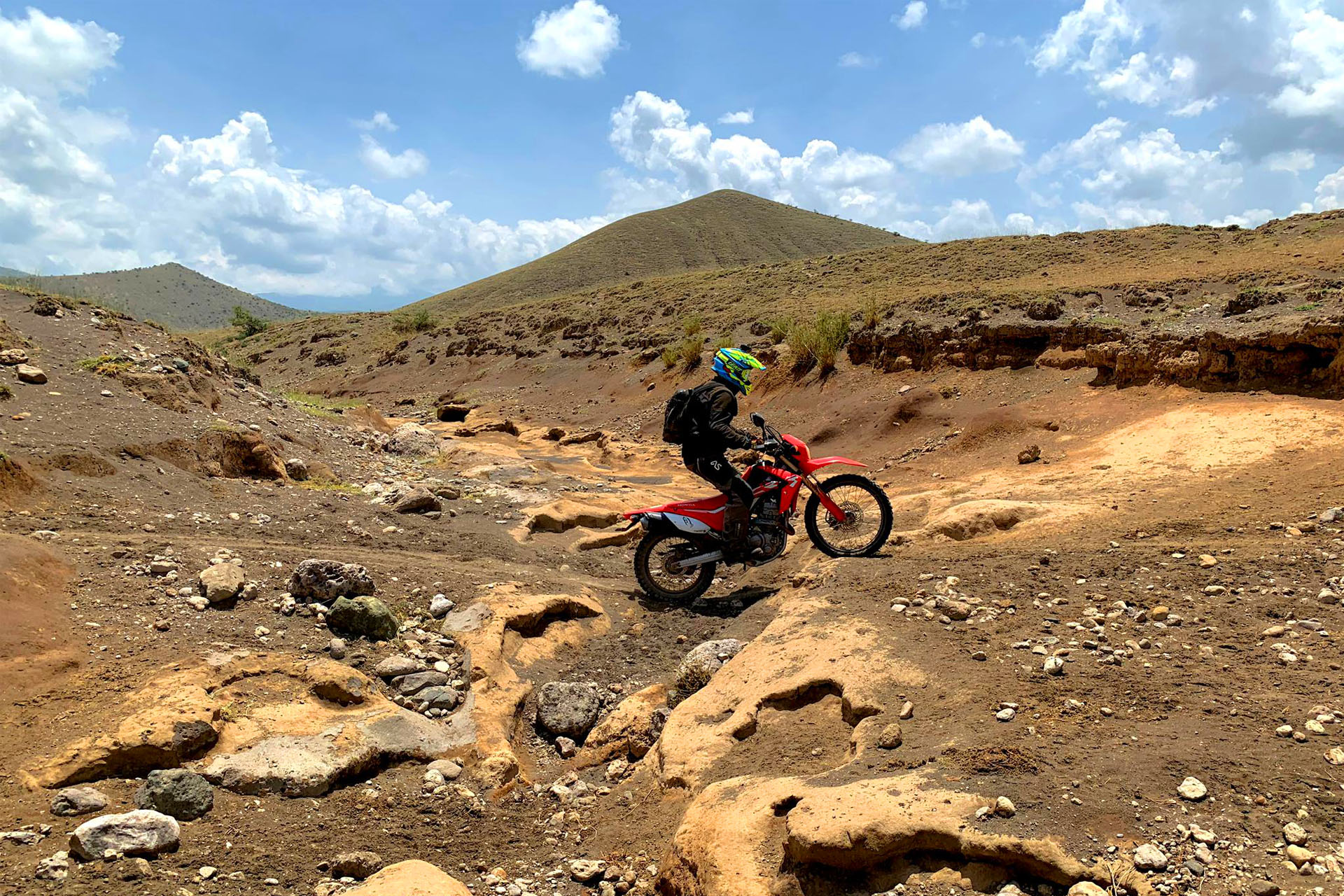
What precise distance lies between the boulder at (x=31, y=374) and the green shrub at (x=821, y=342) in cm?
1390

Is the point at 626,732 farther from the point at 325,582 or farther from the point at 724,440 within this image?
the point at 724,440

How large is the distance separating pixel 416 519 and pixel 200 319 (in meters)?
110

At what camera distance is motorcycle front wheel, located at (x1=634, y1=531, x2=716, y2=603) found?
6754mm

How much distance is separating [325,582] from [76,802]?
246cm

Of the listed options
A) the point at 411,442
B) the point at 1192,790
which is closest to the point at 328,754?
the point at 1192,790

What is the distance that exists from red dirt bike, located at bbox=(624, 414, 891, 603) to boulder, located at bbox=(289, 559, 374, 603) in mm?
2346

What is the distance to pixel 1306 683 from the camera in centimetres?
327

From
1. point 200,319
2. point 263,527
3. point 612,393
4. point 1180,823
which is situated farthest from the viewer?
point 200,319

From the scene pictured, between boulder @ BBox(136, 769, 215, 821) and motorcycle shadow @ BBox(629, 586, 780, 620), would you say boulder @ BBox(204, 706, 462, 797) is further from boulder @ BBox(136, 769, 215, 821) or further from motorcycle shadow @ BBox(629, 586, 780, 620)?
motorcycle shadow @ BBox(629, 586, 780, 620)

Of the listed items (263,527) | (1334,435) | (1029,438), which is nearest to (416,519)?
(263,527)

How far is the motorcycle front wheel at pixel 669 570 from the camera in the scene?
675cm

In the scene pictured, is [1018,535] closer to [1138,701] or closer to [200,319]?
[1138,701]

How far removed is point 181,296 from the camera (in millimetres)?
104500

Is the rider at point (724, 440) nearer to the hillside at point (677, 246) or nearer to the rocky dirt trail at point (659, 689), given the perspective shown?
the rocky dirt trail at point (659, 689)
